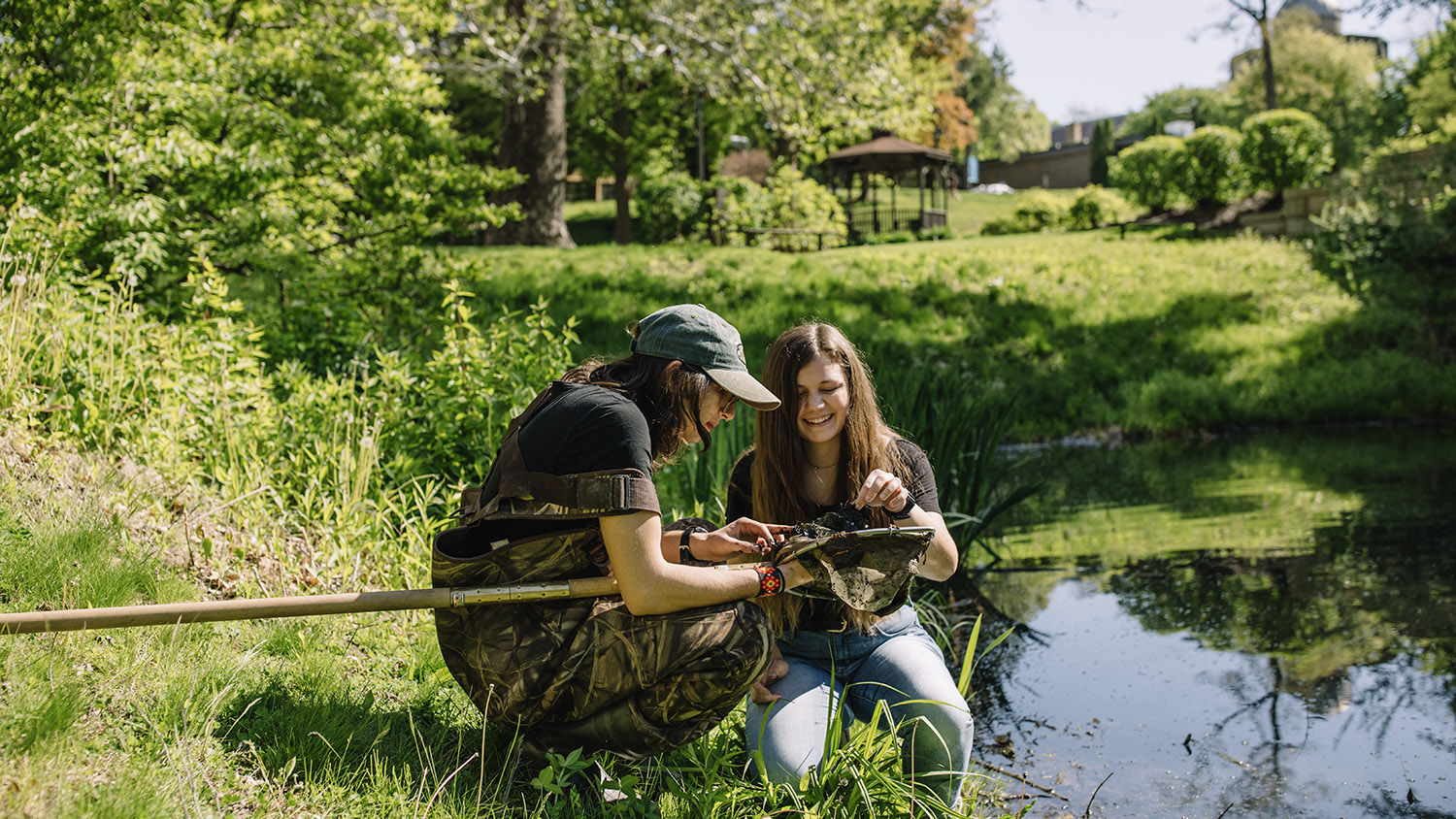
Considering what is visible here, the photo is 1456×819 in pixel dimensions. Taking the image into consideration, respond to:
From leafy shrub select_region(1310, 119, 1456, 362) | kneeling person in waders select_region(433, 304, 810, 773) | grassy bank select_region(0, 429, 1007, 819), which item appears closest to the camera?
grassy bank select_region(0, 429, 1007, 819)

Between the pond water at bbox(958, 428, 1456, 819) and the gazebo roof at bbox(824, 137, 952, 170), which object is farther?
the gazebo roof at bbox(824, 137, 952, 170)

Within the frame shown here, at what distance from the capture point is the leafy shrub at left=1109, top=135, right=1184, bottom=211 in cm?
2092

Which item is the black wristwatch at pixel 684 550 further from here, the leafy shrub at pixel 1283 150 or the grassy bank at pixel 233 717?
the leafy shrub at pixel 1283 150

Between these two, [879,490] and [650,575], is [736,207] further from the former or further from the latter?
[650,575]

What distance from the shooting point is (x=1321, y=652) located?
445cm

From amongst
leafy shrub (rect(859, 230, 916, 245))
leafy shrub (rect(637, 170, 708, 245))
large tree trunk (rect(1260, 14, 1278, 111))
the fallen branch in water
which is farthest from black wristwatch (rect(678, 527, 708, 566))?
large tree trunk (rect(1260, 14, 1278, 111))

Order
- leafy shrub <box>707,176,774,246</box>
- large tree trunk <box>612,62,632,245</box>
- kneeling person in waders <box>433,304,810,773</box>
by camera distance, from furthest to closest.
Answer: large tree trunk <box>612,62,632,245</box> < leafy shrub <box>707,176,774,246</box> < kneeling person in waders <box>433,304,810,773</box>

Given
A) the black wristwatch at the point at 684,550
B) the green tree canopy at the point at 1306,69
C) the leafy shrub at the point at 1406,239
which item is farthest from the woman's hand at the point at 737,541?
the green tree canopy at the point at 1306,69

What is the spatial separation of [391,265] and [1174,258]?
42.4ft

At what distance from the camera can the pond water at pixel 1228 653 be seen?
11.0ft

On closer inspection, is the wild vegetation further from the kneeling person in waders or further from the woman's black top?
the woman's black top

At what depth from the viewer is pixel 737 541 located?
272 centimetres

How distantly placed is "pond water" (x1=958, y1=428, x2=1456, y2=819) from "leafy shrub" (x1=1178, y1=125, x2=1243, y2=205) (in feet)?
44.2

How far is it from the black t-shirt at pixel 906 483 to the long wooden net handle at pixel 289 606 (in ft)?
2.63
